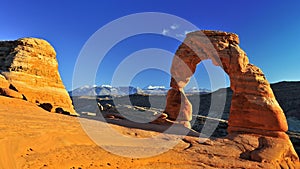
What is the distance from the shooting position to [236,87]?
1421cm

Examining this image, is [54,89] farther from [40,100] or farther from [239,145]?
[239,145]

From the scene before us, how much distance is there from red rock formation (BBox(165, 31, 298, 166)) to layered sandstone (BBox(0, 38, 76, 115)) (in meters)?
8.88

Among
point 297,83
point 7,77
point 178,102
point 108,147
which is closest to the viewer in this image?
point 108,147

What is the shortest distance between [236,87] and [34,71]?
607 inches

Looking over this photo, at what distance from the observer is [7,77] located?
16.5 m

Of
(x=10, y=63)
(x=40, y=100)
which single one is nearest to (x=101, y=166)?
(x=40, y=100)

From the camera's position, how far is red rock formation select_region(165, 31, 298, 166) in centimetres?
1279

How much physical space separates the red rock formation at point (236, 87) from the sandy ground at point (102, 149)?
2.53 meters

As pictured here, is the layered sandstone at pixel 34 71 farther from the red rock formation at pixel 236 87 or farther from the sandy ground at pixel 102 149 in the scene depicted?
the red rock formation at pixel 236 87

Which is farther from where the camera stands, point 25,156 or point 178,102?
point 178,102

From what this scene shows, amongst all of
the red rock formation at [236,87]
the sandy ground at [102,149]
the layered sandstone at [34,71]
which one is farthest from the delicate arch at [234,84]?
the layered sandstone at [34,71]

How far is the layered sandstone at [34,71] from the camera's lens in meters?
16.8

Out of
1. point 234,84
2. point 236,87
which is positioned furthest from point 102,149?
point 234,84

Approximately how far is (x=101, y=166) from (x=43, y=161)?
4.74 feet
